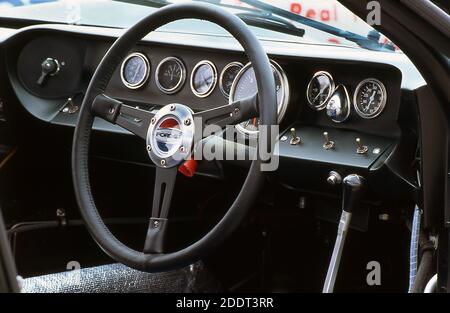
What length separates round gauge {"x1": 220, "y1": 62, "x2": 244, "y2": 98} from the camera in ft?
6.87

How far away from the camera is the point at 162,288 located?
232 cm

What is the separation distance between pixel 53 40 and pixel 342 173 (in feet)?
3.95

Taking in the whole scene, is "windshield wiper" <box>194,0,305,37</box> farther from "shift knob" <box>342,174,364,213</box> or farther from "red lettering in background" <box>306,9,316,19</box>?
"shift knob" <box>342,174,364,213</box>

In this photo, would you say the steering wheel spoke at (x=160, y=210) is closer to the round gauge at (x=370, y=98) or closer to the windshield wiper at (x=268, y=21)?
the round gauge at (x=370, y=98)

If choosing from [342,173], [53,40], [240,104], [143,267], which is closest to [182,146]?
[240,104]

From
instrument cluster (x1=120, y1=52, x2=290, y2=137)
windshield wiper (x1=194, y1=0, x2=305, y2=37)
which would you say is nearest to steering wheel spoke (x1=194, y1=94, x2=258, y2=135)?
instrument cluster (x1=120, y1=52, x2=290, y2=137)

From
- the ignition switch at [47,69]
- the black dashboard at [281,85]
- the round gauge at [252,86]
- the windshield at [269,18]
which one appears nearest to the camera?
the black dashboard at [281,85]

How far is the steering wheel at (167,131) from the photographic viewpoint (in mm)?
1424

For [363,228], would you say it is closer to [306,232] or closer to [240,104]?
[306,232]

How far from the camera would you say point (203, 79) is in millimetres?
2150

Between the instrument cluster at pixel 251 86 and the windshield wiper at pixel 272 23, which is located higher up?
the windshield wiper at pixel 272 23

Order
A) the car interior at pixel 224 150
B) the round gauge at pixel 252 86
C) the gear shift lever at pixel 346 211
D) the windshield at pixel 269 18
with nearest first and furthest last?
the car interior at pixel 224 150
the gear shift lever at pixel 346 211
the round gauge at pixel 252 86
the windshield at pixel 269 18

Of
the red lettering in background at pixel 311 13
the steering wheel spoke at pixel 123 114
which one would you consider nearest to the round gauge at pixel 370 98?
the red lettering in background at pixel 311 13

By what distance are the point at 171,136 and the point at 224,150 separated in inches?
8.7
